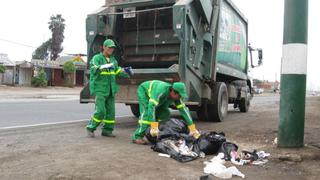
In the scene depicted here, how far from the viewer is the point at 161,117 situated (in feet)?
24.7

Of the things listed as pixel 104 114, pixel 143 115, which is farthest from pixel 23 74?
pixel 143 115

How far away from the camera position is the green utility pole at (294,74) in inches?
259

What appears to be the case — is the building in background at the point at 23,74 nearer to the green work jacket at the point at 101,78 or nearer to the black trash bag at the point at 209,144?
the green work jacket at the point at 101,78

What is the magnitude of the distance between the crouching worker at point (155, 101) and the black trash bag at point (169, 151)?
1.02 ft

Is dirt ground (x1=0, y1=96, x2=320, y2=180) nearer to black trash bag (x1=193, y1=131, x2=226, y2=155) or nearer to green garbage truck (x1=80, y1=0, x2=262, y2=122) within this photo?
black trash bag (x1=193, y1=131, x2=226, y2=155)

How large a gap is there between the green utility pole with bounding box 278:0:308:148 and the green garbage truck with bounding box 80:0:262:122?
2.86m

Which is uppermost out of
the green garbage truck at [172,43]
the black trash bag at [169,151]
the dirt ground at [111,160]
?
the green garbage truck at [172,43]

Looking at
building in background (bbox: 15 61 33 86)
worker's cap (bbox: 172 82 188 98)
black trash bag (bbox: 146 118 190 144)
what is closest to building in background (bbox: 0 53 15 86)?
building in background (bbox: 15 61 33 86)

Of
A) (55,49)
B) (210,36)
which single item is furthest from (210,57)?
(55,49)

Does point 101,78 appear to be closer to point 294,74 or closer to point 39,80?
point 294,74

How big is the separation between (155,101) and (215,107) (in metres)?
4.61

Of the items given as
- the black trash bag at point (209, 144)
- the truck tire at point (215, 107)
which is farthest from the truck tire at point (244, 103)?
the black trash bag at point (209, 144)

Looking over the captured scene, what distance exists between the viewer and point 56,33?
67.4 meters

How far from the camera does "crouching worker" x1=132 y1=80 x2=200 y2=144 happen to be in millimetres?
6664
